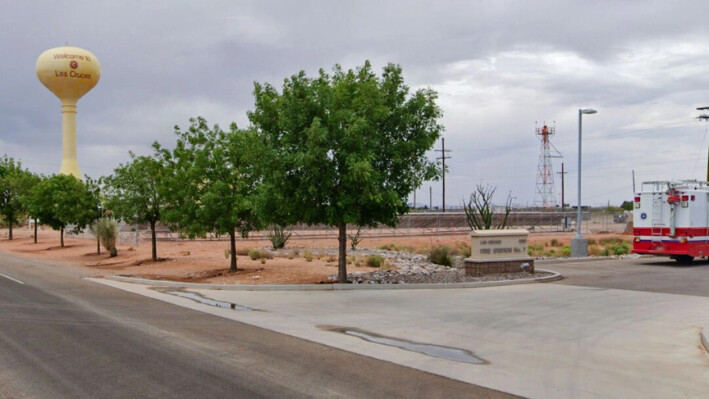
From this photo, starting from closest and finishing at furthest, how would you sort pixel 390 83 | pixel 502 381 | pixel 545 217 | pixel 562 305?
pixel 502 381, pixel 562 305, pixel 390 83, pixel 545 217

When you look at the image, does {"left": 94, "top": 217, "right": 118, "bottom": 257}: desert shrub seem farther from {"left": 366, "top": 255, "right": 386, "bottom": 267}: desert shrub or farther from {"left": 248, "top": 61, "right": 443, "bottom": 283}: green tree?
{"left": 248, "top": 61, "right": 443, "bottom": 283}: green tree

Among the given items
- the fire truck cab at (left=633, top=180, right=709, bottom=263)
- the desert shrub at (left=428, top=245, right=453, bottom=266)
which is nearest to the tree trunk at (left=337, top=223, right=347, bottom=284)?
the desert shrub at (left=428, top=245, right=453, bottom=266)

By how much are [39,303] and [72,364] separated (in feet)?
24.3

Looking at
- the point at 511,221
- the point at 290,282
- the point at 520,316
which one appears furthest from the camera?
the point at 511,221

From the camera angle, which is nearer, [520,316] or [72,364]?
[72,364]

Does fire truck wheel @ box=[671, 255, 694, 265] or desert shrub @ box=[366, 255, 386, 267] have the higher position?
fire truck wheel @ box=[671, 255, 694, 265]

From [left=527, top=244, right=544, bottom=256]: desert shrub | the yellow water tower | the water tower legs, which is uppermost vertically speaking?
the yellow water tower

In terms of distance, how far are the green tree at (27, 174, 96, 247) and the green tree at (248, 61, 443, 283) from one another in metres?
26.7

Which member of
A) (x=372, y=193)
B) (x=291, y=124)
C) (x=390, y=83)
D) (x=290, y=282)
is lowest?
(x=290, y=282)

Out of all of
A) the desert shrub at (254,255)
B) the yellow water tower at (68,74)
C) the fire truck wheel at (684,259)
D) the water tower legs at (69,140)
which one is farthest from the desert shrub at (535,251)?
the water tower legs at (69,140)

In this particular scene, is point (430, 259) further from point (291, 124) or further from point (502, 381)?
point (502, 381)

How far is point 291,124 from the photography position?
16391 mm

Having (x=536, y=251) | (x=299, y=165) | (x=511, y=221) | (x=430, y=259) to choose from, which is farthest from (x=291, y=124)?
(x=511, y=221)

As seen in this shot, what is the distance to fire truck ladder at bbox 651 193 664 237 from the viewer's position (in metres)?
24.5
